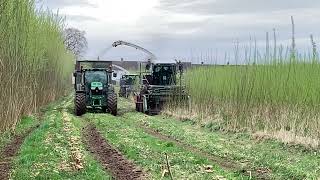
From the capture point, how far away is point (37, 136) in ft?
53.4

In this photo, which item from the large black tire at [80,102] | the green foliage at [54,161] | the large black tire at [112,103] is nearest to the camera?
the green foliage at [54,161]

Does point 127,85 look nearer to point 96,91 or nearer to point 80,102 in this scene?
point 96,91

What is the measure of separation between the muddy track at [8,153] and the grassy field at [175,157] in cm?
16

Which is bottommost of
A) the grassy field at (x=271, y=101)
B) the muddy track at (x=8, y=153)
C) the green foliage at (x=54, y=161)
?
the muddy track at (x=8, y=153)

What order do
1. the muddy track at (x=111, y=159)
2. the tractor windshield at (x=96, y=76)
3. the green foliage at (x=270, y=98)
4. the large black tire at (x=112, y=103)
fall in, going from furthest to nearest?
1. the tractor windshield at (x=96, y=76)
2. the large black tire at (x=112, y=103)
3. the green foliage at (x=270, y=98)
4. the muddy track at (x=111, y=159)

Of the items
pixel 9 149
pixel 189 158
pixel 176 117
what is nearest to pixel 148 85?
pixel 176 117

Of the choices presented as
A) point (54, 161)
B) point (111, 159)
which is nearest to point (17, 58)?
point (111, 159)

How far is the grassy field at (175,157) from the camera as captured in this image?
33.2 ft

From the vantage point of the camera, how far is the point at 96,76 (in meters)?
28.5

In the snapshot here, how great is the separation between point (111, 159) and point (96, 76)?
642 inches

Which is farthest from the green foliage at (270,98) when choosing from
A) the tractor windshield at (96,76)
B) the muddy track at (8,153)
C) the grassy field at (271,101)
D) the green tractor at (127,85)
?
the green tractor at (127,85)

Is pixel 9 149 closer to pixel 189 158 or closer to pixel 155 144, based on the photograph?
pixel 155 144

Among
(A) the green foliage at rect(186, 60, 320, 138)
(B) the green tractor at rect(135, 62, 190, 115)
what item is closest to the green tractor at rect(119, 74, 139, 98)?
(B) the green tractor at rect(135, 62, 190, 115)

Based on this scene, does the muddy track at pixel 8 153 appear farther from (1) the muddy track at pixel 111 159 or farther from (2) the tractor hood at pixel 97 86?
(2) the tractor hood at pixel 97 86
